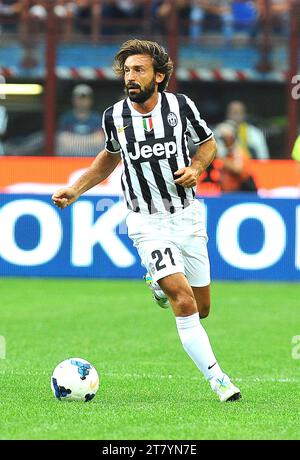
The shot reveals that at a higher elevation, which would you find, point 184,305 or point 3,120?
point 184,305

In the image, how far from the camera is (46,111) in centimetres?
1808

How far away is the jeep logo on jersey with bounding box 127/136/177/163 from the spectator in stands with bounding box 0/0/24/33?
10738mm

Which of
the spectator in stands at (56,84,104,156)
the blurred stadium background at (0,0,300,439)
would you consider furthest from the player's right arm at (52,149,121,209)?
the spectator in stands at (56,84,104,156)

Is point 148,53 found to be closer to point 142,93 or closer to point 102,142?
point 142,93

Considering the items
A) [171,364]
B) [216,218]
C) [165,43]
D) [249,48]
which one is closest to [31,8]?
[165,43]

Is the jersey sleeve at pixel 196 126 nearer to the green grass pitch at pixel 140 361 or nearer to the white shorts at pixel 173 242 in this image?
the white shorts at pixel 173 242

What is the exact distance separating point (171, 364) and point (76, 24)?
32.4 ft

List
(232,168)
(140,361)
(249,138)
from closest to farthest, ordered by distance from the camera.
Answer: (140,361), (232,168), (249,138)

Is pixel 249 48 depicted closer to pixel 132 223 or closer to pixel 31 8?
pixel 31 8

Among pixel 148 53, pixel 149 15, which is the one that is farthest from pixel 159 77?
pixel 149 15

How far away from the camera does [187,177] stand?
743cm

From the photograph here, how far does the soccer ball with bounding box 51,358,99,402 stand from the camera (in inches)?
→ 291

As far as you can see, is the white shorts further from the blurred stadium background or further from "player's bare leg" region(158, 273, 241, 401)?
the blurred stadium background

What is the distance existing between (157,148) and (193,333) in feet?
4.17
